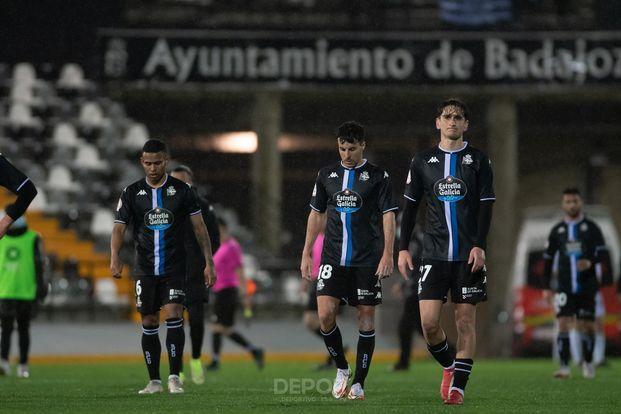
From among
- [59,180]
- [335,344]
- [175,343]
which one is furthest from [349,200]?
[59,180]

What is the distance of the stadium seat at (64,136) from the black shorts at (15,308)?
1356 centimetres

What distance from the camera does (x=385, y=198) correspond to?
11.4 m

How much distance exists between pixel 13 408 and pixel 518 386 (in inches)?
215

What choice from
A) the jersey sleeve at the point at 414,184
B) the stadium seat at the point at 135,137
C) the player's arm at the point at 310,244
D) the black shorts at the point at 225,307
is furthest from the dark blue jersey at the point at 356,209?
the stadium seat at the point at 135,137

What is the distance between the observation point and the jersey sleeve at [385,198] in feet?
37.2

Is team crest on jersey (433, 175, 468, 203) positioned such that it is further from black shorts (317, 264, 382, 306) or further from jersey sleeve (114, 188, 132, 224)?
jersey sleeve (114, 188, 132, 224)

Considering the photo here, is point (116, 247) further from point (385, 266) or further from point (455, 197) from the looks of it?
point (455, 197)

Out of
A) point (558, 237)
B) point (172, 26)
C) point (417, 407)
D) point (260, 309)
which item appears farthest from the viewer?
point (172, 26)

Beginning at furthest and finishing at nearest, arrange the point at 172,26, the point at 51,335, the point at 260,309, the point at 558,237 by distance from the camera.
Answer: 1. the point at 172,26
2. the point at 260,309
3. the point at 51,335
4. the point at 558,237

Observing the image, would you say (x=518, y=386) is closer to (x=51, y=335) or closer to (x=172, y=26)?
(x=51, y=335)

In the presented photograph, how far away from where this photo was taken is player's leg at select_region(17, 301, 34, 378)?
54.9 feet

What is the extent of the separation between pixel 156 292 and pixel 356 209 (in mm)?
1815

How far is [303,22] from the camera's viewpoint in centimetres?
3319

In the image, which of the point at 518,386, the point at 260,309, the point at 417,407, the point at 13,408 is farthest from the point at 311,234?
the point at 260,309
